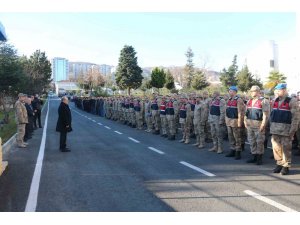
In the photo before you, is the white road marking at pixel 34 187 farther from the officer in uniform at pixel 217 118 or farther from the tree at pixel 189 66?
the tree at pixel 189 66

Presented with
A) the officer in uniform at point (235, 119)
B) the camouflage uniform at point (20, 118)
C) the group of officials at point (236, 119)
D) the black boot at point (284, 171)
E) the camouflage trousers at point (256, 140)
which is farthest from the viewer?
the camouflage uniform at point (20, 118)

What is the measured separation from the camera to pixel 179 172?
9.40m

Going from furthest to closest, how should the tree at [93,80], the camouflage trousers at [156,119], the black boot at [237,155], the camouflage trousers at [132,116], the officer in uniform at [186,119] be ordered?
the tree at [93,80], the camouflage trousers at [132,116], the camouflage trousers at [156,119], the officer in uniform at [186,119], the black boot at [237,155]

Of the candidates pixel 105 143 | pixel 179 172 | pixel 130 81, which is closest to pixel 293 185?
pixel 179 172

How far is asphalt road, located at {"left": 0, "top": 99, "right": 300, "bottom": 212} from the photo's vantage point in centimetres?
659

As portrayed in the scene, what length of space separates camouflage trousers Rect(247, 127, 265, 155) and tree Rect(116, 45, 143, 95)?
194ft

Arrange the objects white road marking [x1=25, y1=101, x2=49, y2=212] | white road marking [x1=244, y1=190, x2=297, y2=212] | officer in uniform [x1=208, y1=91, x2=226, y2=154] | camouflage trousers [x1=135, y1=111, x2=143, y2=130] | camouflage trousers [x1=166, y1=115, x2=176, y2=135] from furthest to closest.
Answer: camouflage trousers [x1=135, y1=111, x2=143, y2=130]
camouflage trousers [x1=166, y1=115, x2=176, y2=135]
officer in uniform [x1=208, y1=91, x2=226, y2=154]
white road marking [x1=25, y1=101, x2=49, y2=212]
white road marking [x1=244, y1=190, x2=297, y2=212]

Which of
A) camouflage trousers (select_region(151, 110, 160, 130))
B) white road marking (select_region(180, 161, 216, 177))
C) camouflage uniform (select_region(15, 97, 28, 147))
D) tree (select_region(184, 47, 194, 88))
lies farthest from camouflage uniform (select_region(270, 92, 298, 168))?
tree (select_region(184, 47, 194, 88))

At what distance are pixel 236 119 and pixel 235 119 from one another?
3 centimetres

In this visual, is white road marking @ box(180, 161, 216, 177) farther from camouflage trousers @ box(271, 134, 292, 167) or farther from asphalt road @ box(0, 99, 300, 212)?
camouflage trousers @ box(271, 134, 292, 167)

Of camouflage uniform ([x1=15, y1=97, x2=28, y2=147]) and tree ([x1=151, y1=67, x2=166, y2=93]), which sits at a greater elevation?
tree ([x1=151, y1=67, x2=166, y2=93])

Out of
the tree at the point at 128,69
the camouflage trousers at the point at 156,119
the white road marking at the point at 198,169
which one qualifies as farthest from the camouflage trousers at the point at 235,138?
the tree at the point at 128,69

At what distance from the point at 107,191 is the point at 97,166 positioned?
9.26 ft

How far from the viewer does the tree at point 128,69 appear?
227 feet
